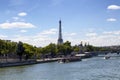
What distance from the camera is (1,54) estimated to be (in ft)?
298

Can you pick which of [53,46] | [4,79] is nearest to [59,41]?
[53,46]

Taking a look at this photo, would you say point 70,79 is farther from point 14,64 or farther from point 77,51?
point 77,51

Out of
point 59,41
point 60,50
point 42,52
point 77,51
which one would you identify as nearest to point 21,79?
point 42,52

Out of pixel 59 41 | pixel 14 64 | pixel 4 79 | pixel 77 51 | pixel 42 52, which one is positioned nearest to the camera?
pixel 4 79

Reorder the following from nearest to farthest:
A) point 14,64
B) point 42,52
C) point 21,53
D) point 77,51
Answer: point 14,64 → point 21,53 → point 42,52 → point 77,51

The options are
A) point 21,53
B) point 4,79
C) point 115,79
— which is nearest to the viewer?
point 115,79

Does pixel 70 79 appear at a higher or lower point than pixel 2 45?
lower

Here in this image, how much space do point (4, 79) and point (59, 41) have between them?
134m

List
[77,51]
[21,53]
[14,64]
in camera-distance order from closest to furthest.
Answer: [14,64]
[21,53]
[77,51]

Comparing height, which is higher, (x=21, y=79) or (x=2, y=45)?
(x=2, y=45)

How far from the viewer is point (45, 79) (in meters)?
43.8

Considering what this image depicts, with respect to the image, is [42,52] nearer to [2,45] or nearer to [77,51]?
[2,45]

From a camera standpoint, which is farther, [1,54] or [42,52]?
[42,52]

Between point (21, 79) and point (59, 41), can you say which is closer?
point (21, 79)
